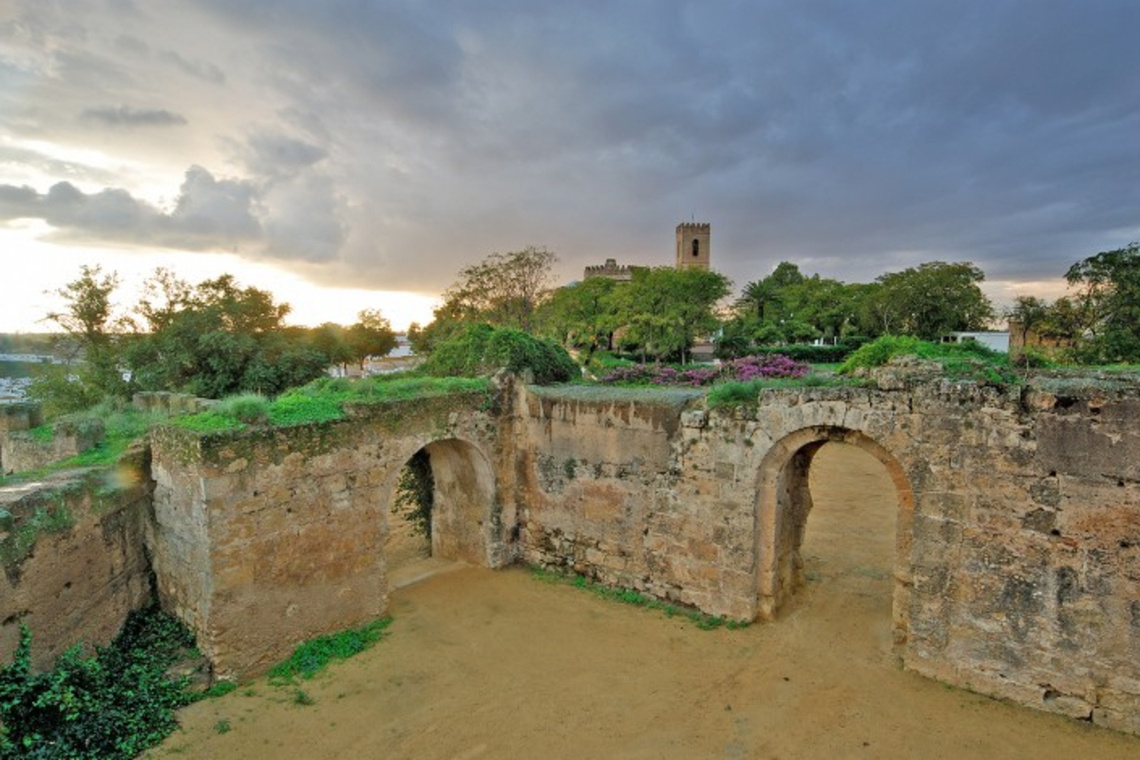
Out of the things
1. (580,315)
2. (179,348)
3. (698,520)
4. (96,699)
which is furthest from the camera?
(580,315)

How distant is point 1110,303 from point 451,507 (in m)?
23.7

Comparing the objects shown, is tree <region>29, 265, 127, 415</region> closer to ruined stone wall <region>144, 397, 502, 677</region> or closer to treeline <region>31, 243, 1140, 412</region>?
treeline <region>31, 243, 1140, 412</region>

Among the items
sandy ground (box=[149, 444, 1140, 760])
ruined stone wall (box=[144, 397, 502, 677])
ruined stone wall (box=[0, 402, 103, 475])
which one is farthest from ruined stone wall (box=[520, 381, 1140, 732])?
ruined stone wall (box=[0, 402, 103, 475])

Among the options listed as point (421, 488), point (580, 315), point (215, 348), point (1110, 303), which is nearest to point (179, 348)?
point (215, 348)

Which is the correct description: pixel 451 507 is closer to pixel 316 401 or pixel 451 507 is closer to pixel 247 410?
pixel 316 401

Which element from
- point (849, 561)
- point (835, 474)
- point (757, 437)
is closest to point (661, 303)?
point (835, 474)

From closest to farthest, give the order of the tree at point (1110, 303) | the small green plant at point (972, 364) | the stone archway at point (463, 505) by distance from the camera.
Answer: the small green plant at point (972, 364), the stone archway at point (463, 505), the tree at point (1110, 303)

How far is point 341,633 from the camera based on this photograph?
923 cm

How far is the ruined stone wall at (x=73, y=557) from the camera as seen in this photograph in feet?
22.2

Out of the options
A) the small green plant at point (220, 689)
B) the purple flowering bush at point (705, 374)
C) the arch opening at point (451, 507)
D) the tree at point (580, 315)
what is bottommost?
the small green plant at point (220, 689)

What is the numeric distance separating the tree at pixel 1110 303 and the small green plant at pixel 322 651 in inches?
882

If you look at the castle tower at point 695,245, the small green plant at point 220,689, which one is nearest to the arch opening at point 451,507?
the small green plant at point 220,689

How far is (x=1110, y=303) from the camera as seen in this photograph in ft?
68.3

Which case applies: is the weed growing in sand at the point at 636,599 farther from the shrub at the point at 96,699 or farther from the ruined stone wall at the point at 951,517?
the shrub at the point at 96,699
